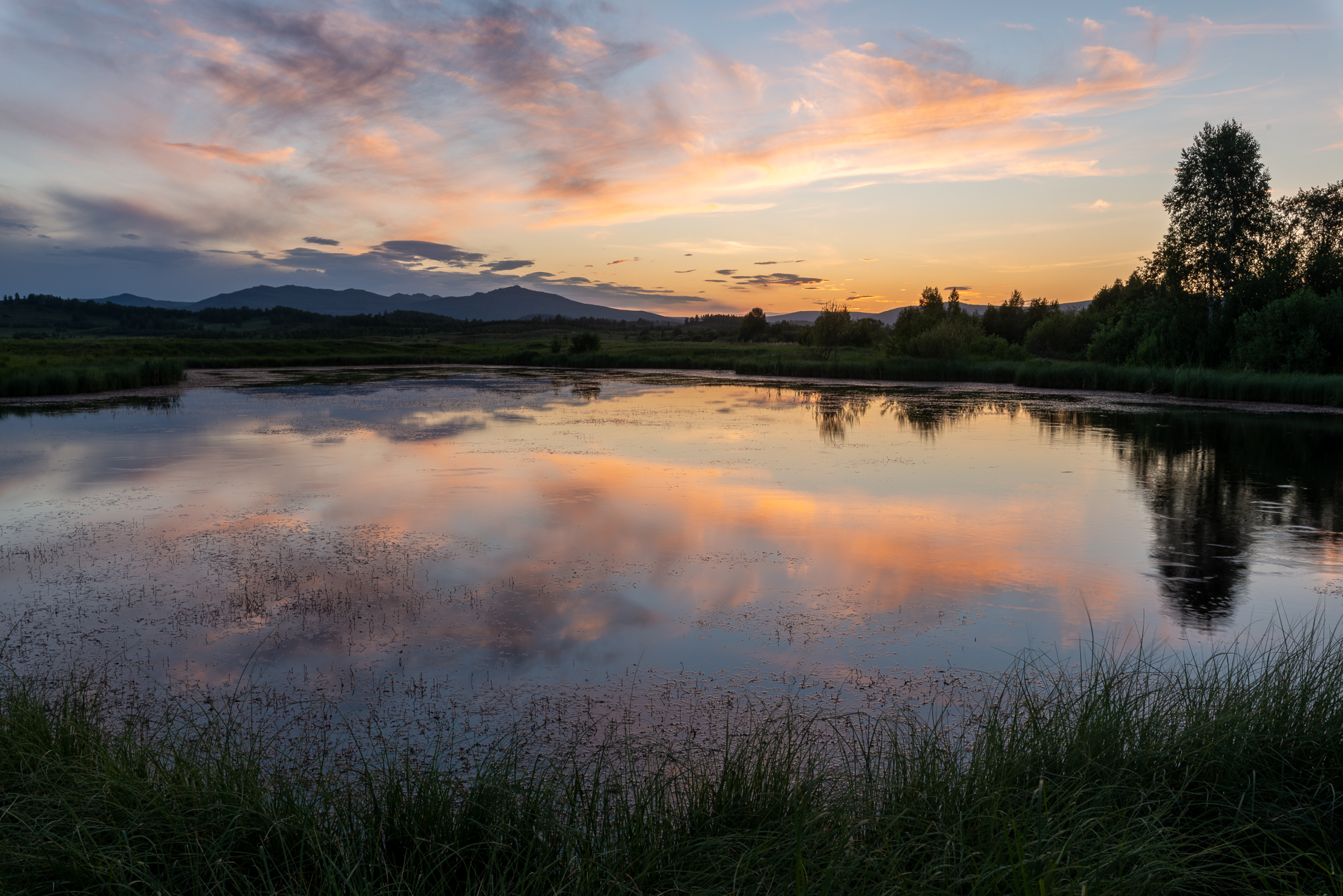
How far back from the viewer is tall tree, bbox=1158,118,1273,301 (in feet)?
99.9

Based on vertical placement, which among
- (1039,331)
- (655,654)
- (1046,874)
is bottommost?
(655,654)

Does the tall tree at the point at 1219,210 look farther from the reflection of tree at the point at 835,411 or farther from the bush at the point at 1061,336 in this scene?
the bush at the point at 1061,336

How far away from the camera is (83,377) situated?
2811 centimetres

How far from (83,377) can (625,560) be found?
95.9 feet

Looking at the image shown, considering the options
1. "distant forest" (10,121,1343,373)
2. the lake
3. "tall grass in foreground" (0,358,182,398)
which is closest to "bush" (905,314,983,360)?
"distant forest" (10,121,1343,373)

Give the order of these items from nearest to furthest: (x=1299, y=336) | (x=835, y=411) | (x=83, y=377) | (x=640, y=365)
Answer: (x=835, y=411), (x=1299, y=336), (x=83, y=377), (x=640, y=365)

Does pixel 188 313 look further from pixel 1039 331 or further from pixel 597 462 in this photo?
pixel 597 462

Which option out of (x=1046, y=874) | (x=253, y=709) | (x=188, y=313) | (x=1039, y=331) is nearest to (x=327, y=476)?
(x=253, y=709)

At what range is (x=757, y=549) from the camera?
8367mm

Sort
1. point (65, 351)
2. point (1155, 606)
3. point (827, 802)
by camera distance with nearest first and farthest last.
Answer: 1. point (827, 802)
2. point (1155, 606)
3. point (65, 351)

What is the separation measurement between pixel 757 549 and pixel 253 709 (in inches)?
201

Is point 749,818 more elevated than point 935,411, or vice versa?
point 935,411

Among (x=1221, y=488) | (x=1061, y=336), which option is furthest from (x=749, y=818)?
(x=1061, y=336)

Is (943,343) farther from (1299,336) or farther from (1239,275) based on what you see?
(1299,336)
